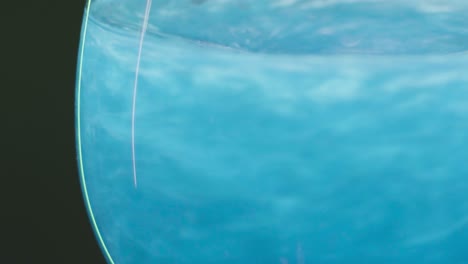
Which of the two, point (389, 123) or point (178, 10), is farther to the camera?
point (178, 10)

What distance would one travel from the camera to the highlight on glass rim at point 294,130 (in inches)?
28.4

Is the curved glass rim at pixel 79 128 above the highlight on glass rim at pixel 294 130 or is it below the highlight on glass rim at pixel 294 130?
above

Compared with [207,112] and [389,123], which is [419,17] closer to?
[389,123]

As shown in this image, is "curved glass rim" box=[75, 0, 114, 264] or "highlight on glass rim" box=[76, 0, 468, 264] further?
"curved glass rim" box=[75, 0, 114, 264]

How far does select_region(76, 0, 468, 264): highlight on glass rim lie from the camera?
721 millimetres

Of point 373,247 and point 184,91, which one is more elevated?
point 184,91

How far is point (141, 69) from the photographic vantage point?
2.59 ft

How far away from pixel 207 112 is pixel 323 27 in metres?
0.16

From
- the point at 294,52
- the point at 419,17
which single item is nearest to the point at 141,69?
the point at 294,52

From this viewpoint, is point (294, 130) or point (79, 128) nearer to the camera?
point (294, 130)

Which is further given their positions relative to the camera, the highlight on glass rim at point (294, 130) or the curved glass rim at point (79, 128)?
the curved glass rim at point (79, 128)

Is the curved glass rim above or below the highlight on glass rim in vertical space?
above

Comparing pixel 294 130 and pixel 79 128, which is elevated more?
pixel 79 128

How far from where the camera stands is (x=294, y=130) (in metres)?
0.72
